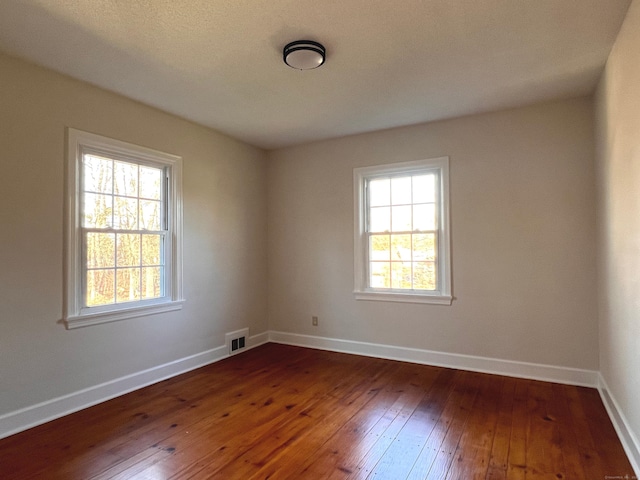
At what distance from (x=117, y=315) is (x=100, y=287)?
11.1 inches

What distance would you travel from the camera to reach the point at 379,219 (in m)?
4.32

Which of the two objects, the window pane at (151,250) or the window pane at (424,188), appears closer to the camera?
the window pane at (151,250)

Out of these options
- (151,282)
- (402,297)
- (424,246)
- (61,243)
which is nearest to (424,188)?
(424,246)

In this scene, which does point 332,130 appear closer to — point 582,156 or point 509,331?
point 582,156

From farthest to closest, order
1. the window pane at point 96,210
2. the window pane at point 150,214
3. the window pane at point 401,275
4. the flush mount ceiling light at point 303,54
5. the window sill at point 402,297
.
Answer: the window pane at point 401,275 → the window sill at point 402,297 → the window pane at point 150,214 → the window pane at point 96,210 → the flush mount ceiling light at point 303,54

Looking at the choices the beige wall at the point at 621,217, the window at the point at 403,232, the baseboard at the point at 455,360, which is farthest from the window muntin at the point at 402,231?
the beige wall at the point at 621,217

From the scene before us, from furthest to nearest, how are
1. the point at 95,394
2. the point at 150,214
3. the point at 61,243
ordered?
the point at 150,214 < the point at 95,394 < the point at 61,243

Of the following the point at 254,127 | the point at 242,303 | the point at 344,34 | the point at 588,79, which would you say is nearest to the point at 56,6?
the point at 344,34

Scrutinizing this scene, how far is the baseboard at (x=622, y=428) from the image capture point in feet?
6.64

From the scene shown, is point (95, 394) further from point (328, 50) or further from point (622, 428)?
point (622, 428)

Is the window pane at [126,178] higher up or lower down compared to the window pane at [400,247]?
higher up

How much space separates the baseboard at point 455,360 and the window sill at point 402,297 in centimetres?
53

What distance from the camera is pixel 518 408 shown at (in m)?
2.81

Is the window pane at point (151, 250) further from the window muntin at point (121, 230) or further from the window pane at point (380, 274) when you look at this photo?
the window pane at point (380, 274)
